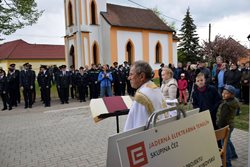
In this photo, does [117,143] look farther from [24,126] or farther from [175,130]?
[24,126]

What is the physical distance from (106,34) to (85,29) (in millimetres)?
2360

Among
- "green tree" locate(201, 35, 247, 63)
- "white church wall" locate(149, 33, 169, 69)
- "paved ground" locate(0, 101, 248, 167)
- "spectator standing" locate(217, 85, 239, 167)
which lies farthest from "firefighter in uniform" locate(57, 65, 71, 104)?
"green tree" locate(201, 35, 247, 63)

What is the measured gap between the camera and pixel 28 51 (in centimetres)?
6062

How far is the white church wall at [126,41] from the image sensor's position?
1250 inches

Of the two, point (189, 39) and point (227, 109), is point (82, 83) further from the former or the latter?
point (189, 39)

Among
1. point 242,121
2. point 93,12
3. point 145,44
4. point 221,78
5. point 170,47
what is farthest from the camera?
point 170,47

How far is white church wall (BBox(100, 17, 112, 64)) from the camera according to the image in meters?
30.8

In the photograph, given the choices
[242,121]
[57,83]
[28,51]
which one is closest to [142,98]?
[242,121]

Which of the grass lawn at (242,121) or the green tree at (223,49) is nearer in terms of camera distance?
the grass lawn at (242,121)

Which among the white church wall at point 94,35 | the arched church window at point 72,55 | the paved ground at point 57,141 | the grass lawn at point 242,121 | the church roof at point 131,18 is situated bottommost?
the paved ground at point 57,141

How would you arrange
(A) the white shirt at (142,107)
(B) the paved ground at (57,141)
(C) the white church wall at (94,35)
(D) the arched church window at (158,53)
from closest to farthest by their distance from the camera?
(A) the white shirt at (142,107) → (B) the paved ground at (57,141) → (C) the white church wall at (94,35) → (D) the arched church window at (158,53)

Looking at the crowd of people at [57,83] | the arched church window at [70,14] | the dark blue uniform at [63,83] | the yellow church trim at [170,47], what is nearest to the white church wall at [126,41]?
the yellow church trim at [170,47]

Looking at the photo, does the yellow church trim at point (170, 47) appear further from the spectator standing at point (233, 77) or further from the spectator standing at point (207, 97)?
the spectator standing at point (207, 97)

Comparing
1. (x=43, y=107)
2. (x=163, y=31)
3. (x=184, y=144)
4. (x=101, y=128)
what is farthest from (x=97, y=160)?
(x=163, y=31)
